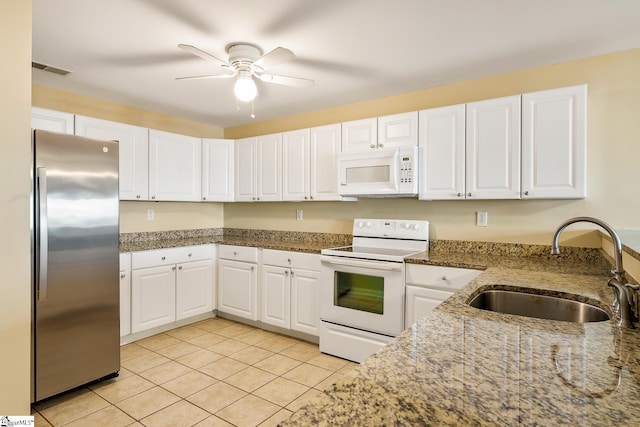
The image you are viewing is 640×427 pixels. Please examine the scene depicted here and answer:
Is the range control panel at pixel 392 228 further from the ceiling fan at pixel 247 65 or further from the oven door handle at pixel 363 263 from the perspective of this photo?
the ceiling fan at pixel 247 65

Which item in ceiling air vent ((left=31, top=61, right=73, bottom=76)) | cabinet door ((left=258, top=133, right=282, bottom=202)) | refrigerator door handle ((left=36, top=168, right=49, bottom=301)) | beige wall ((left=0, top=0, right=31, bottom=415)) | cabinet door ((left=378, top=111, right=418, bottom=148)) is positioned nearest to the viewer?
beige wall ((left=0, top=0, right=31, bottom=415))

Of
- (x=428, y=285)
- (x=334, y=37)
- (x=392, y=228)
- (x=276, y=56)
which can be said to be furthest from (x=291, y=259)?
(x=334, y=37)

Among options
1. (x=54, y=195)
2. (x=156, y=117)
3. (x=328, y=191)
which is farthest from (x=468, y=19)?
(x=156, y=117)

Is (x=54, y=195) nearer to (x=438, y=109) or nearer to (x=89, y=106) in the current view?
(x=89, y=106)

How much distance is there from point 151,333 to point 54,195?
5.89 ft

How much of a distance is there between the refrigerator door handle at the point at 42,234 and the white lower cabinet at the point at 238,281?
1.79m

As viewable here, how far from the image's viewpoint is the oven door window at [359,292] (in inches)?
110

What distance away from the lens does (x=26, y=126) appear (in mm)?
1749

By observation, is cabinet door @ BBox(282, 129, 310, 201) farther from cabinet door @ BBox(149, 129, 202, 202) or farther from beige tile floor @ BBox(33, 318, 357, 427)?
beige tile floor @ BBox(33, 318, 357, 427)

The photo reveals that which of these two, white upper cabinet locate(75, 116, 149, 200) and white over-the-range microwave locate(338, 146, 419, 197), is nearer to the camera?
white over-the-range microwave locate(338, 146, 419, 197)

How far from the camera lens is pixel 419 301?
101 inches

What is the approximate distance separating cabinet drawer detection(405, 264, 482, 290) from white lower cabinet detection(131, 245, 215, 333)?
230cm

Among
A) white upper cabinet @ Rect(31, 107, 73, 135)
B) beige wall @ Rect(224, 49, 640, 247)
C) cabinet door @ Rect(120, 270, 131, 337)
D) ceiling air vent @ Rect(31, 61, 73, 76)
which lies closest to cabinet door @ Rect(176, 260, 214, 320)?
cabinet door @ Rect(120, 270, 131, 337)

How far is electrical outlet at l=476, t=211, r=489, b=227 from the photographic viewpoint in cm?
288
